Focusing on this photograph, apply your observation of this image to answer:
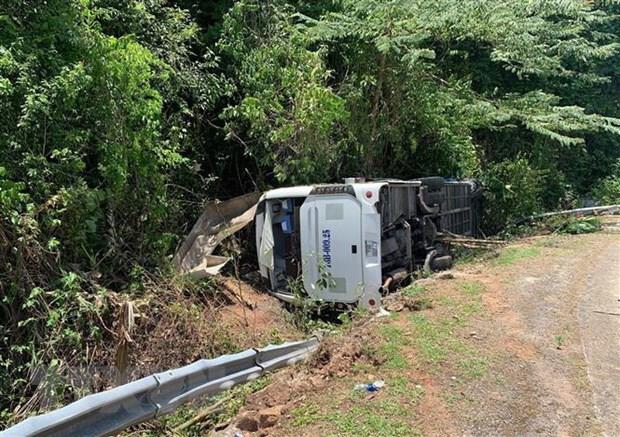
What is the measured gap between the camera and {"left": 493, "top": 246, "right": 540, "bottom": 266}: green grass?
9.26m

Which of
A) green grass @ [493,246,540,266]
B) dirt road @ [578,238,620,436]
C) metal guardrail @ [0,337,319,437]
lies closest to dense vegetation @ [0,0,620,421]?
metal guardrail @ [0,337,319,437]

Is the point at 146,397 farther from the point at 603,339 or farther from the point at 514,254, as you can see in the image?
the point at 514,254

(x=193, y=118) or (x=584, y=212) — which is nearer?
(x=193, y=118)

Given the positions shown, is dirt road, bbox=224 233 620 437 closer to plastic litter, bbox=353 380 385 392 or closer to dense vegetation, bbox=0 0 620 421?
plastic litter, bbox=353 380 385 392

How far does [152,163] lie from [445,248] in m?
4.98

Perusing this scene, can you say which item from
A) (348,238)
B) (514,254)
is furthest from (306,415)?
(514,254)

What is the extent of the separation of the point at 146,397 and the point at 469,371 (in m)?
2.59

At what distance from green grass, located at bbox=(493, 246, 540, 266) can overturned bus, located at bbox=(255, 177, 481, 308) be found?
103 centimetres

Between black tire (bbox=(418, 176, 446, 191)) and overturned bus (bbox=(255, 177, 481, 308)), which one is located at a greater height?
black tire (bbox=(418, 176, 446, 191))

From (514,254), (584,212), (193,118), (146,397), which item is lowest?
(584,212)

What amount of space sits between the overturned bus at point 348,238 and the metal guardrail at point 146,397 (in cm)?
259

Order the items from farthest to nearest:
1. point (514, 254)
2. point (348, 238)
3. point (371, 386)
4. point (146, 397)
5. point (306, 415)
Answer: point (514, 254), point (348, 238), point (371, 386), point (306, 415), point (146, 397)

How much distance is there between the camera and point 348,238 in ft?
23.9

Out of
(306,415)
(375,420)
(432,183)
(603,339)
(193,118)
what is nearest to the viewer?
(375,420)
